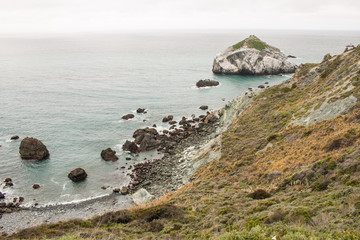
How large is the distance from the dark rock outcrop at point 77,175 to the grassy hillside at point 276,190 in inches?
861

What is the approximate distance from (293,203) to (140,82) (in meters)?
103

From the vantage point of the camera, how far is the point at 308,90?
51781 mm

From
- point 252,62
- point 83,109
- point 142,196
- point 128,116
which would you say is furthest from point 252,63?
point 142,196

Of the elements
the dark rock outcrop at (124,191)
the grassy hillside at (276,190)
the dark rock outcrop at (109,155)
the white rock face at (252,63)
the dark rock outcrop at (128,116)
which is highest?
the white rock face at (252,63)

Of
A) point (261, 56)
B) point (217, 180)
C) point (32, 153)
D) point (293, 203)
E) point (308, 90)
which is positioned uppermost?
point (261, 56)

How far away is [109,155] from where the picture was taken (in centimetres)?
5119

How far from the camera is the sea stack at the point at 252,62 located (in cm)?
12700

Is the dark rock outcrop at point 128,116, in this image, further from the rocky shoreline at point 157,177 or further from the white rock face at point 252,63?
the white rock face at point 252,63

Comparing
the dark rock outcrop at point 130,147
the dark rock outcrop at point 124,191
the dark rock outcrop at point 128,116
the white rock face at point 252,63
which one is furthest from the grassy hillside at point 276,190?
the white rock face at point 252,63

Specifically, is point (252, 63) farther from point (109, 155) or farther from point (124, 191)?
point (124, 191)

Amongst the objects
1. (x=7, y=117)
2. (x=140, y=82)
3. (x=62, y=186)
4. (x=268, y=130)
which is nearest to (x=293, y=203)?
(x=268, y=130)

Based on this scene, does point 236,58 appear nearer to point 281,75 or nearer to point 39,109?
point 281,75

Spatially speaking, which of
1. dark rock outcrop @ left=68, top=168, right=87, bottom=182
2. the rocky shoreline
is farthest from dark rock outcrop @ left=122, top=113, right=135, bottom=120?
dark rock outcrop @ left=68, top=168, right=87, bottom=182

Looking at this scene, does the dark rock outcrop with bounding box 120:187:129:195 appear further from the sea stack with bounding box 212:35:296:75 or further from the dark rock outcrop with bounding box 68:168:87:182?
the sea stack with bounding box 212:35:296:75
